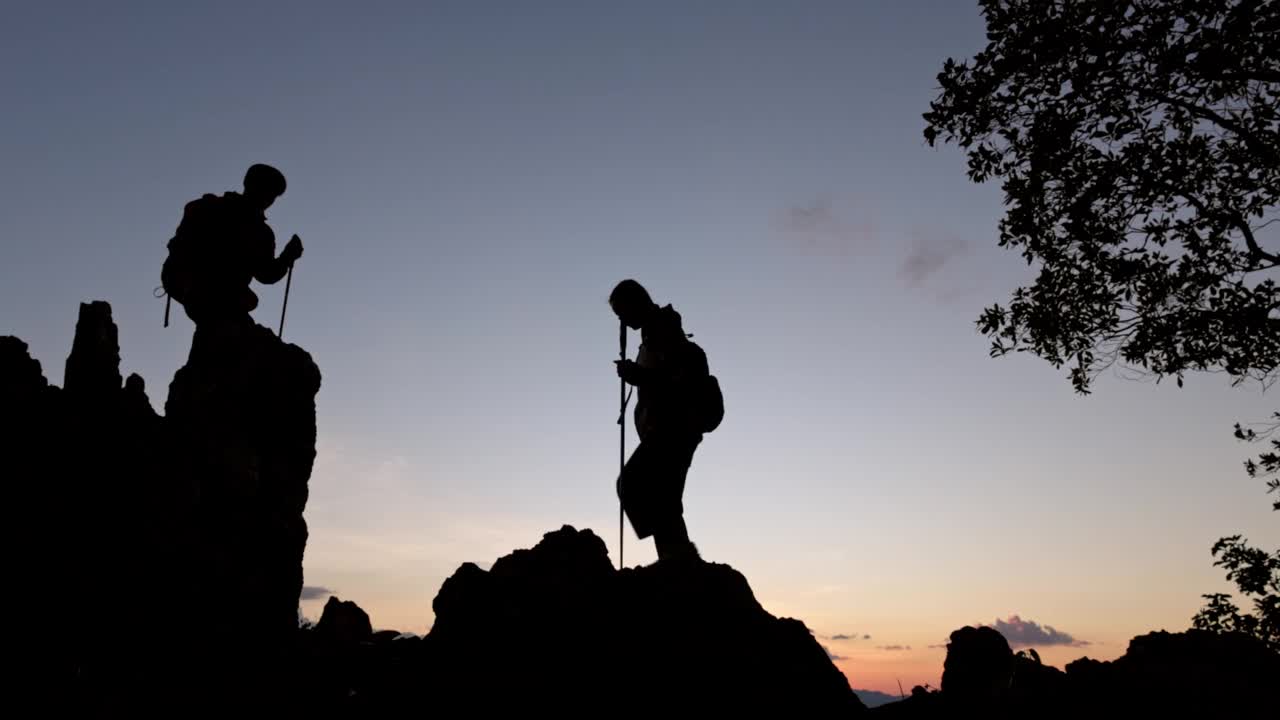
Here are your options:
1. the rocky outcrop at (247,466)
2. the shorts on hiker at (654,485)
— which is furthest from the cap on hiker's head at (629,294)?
the rocky outcrop at (247,466)

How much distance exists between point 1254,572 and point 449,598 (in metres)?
12.1

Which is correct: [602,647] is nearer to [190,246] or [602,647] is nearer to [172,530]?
[172,530]

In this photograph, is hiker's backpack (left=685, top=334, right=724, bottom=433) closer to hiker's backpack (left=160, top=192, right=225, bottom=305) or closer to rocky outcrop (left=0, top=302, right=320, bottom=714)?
rocky outcrop (left=0, top=302, right=320, bottom=714)

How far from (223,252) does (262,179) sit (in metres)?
1.03

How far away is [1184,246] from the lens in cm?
1482

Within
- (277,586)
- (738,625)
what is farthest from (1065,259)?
(277,586)

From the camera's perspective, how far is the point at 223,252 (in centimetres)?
1160

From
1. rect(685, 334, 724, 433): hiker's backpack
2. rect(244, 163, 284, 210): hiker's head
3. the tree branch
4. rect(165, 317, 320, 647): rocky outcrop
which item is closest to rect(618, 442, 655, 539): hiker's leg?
rect(685, 334, 724, 433): hiker's backpack

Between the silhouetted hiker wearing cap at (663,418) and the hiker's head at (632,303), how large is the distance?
0.01 metres

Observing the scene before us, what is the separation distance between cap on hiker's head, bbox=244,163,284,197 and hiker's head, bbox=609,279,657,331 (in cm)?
466

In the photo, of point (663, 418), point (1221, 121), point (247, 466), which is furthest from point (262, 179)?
point (1221, 121)

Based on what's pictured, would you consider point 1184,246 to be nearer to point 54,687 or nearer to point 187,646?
point 187,646

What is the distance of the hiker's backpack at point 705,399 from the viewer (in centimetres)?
1038

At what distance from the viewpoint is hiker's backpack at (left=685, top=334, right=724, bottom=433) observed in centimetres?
1038
